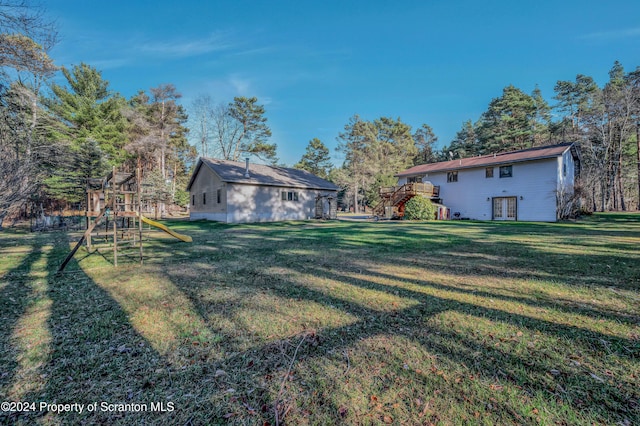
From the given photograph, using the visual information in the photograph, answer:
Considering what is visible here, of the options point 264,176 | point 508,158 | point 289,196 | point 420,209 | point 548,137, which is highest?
point 548,137

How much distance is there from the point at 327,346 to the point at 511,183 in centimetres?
2475

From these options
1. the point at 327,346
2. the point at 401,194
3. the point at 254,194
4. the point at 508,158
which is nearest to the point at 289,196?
the point at 254,194

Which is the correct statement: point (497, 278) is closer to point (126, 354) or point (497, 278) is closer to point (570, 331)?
point (570, 331)

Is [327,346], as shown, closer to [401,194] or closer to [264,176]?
[264,176]

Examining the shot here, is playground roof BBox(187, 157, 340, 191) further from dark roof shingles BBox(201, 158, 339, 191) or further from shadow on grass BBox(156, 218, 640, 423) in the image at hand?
shadow on grass BBox(156, 218, 640, 423)

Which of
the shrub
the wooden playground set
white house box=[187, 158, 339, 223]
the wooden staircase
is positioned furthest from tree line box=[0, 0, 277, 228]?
the shrub

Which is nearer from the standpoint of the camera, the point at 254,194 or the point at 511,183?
the point at 254,194

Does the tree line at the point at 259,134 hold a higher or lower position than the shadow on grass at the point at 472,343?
higher

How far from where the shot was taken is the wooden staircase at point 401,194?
24.2 metres

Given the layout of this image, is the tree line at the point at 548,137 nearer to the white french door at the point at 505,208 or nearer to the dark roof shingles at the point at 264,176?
the white french door at the point at 505,208

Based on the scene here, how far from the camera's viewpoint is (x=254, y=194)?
848 inches

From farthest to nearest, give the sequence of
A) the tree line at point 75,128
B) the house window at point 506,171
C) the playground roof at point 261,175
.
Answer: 1. the house window at point 506,171
2. the playground roof at point 261,175
3. the tree line at point 75,128

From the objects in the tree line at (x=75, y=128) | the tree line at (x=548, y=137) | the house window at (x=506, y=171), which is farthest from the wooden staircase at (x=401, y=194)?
the tree line at (x=75, y=128)

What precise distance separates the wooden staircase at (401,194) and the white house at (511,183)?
6.38 ft
